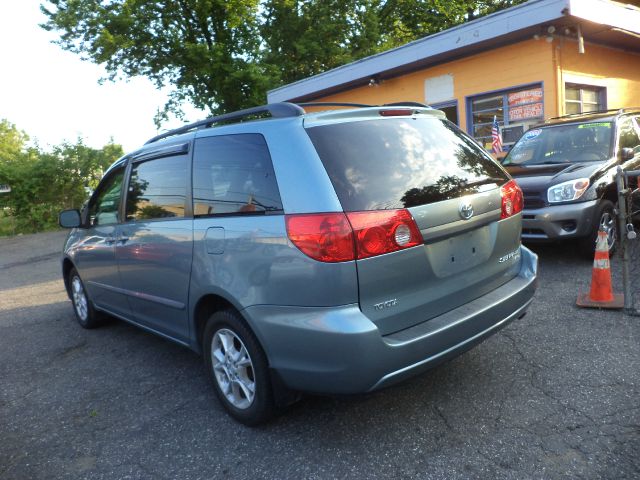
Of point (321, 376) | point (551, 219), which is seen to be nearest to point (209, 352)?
point (321, 376)

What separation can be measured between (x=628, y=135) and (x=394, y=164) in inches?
223

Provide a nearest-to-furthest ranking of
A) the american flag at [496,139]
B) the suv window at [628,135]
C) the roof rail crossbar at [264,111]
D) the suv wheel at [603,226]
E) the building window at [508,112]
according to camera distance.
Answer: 1. the roof rail crossbar at [264,111]
2. the suv wheel at [603,226]
3. the suv window at [628,135]
4. the building window at [508,112]
5. the american flag at [496,139]

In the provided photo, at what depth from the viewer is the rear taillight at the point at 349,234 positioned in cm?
248

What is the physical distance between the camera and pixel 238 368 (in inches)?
120

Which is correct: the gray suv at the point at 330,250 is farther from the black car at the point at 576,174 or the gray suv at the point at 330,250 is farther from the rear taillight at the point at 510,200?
the black car at the point at 576,174

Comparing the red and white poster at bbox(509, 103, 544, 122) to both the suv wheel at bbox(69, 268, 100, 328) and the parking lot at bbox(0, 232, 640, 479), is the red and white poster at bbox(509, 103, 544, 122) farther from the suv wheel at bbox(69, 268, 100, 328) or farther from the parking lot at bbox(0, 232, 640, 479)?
the suv wheel at bbox(69, 268, 100, 328)

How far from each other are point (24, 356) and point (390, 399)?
11.7ft

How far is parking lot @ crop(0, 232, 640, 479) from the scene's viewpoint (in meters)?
2.59

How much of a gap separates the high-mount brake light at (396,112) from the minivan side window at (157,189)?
4.46 feet

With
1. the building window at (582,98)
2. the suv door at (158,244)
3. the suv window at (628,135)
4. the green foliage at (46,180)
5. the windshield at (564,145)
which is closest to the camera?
the suv door at (158,244)

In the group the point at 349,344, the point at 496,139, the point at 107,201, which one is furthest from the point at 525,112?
the point at 349,344

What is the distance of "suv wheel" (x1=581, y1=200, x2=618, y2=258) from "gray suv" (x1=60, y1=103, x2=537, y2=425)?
2887 mm

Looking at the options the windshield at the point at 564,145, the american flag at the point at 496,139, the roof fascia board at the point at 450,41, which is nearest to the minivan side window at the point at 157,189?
the windshield at the point at 564,145

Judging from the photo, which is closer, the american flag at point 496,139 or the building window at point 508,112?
the building window at point 508,112
